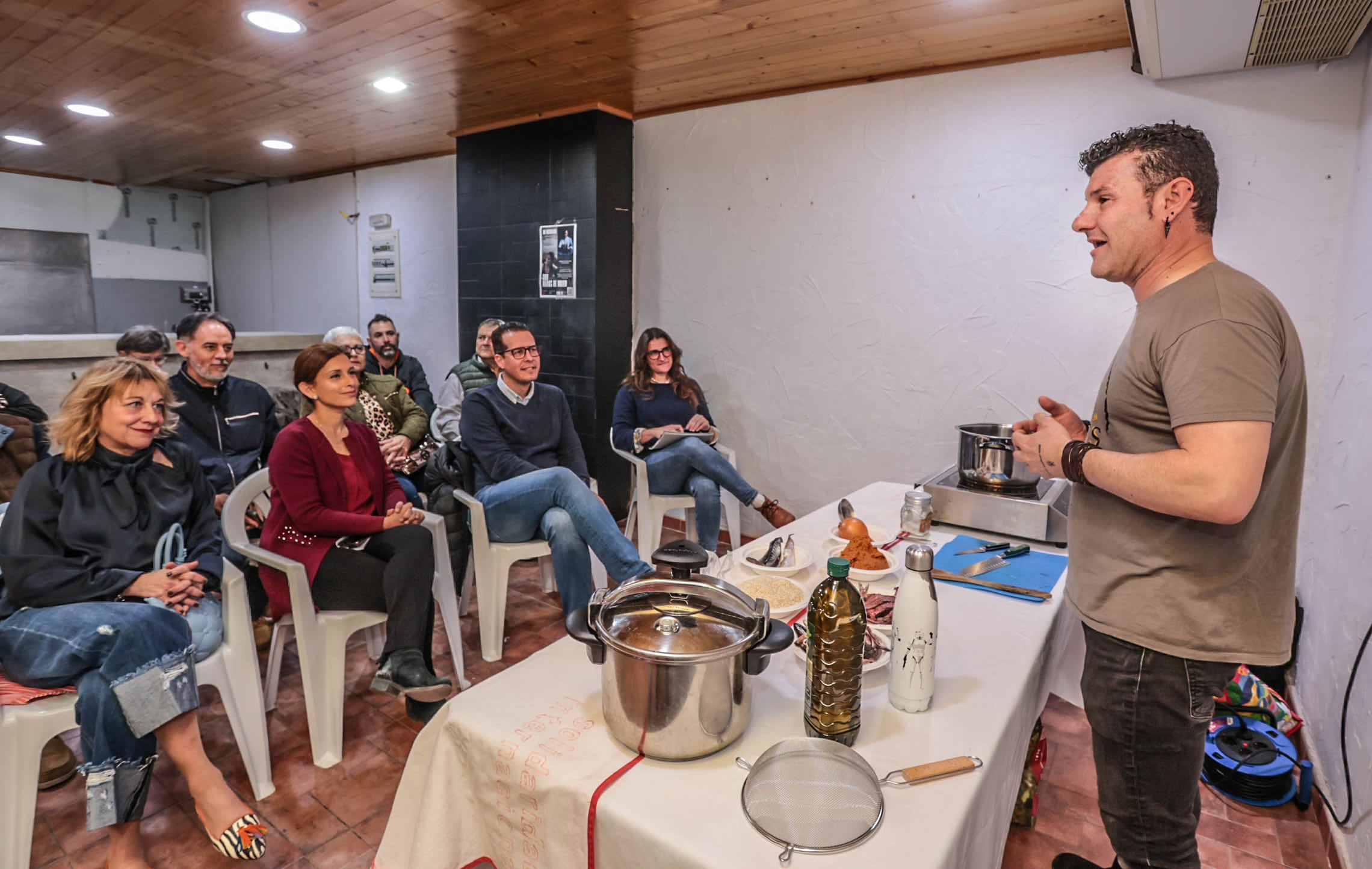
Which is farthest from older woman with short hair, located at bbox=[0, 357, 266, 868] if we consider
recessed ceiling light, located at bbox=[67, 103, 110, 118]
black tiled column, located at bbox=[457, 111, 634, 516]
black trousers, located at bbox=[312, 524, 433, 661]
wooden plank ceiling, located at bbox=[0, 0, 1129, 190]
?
recessed ceiling light, located at bbox=[67, 103, 110, 118]

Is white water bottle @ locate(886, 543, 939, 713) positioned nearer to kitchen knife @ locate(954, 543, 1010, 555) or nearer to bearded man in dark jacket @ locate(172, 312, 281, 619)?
kitchen knife @ locate(954, 543, 1010, 555)

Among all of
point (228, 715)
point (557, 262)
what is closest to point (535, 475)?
point (228, 715)

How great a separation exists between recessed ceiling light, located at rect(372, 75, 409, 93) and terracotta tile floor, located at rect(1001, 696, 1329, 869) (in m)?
3.77

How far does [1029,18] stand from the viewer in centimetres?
256

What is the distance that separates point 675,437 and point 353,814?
1992mm

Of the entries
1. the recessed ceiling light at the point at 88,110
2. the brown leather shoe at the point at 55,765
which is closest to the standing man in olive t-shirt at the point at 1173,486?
the brown leather shoe at the point at 55,765

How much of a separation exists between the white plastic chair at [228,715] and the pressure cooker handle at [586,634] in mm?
1230

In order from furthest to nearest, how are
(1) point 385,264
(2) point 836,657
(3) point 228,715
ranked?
(1) point 385,264
(3) point 228,715
(2) point 836,657

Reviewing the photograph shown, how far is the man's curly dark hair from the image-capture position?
1.03 meters

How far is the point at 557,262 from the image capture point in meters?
4.17

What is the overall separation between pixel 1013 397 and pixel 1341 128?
1352mm

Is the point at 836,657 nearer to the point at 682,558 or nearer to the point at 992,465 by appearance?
the point at 682,558

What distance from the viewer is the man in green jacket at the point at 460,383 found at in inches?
143

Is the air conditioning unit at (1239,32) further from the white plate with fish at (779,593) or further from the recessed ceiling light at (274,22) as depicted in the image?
the recessed ceiling light at (274,22)
